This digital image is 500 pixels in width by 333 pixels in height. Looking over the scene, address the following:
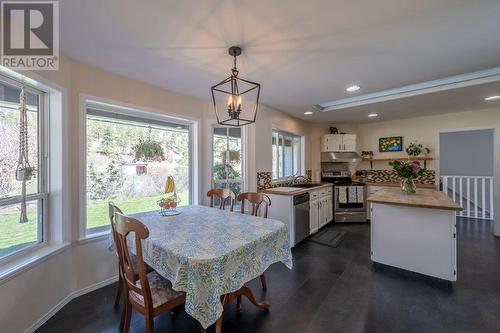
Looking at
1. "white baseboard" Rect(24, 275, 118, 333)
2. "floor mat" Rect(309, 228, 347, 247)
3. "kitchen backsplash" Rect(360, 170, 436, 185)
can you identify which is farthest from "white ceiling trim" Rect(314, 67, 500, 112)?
"white baseboard" Rect(24, 275, 118, 333)

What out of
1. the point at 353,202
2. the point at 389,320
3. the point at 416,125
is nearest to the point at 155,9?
the point at 389,320

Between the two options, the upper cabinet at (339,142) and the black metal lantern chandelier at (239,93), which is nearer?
the black metal lantern chandelier at (239,93)

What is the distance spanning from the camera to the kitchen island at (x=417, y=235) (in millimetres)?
2361

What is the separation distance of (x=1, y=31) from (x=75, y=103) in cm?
75

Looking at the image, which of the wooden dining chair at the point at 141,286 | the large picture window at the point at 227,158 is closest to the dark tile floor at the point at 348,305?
the wooden dining chair at the point at 141,286

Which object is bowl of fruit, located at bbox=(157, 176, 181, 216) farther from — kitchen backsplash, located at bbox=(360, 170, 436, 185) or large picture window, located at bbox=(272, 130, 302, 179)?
kitchen backsplash, located at bbox=(360, 170, 436, 185)

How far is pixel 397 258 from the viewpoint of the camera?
268cm

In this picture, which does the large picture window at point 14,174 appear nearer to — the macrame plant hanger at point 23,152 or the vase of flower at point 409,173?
the macrame plant hanger at point 23,152

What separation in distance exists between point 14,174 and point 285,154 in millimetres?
4167

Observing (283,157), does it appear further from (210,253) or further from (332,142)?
(210,253)

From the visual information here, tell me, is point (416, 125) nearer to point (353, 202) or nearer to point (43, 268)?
point (353, 202)

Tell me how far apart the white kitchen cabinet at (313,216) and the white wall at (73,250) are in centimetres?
270

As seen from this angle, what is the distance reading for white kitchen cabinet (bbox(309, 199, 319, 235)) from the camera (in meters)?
3.95

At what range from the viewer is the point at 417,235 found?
2545mm
